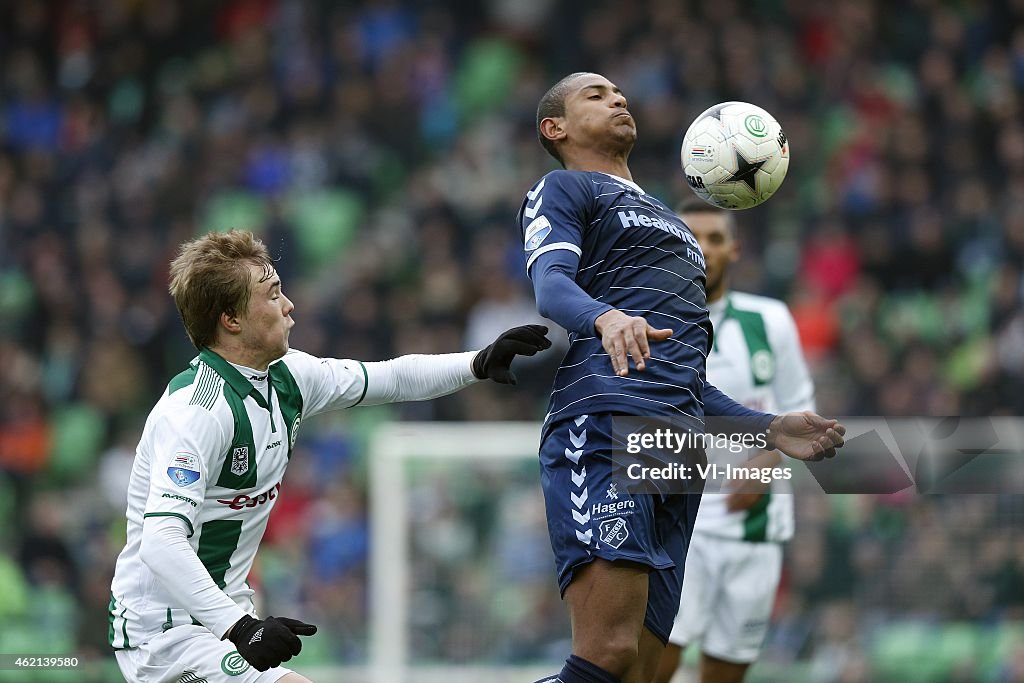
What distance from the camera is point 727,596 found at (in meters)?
6.91

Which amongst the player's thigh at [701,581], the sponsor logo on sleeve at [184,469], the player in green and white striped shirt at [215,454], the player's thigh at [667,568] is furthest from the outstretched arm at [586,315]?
the player's thigh at [701,581]

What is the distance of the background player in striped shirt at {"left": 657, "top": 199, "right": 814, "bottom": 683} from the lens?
6848 millimetres

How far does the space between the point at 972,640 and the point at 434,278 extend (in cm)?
569

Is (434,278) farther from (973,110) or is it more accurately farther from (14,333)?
(973,110)

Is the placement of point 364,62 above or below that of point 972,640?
above

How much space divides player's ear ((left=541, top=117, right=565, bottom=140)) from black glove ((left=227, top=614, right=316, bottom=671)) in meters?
1.95

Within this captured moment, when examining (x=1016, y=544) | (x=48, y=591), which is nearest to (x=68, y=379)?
(x=48, y=591)

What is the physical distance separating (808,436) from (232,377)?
1867mm

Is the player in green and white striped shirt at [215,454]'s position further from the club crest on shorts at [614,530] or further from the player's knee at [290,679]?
the club crest on shorts at [614,530]

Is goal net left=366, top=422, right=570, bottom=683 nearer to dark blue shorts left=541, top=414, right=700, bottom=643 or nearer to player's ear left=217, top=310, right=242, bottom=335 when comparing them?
dark blue shorts left=541, top=414, right=700, bottom=643

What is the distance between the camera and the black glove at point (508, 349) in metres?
4.93

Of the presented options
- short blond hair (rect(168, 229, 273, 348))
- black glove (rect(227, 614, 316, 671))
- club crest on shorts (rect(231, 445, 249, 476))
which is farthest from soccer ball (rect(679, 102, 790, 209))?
black glove (rect(227, 614, 316, 671))

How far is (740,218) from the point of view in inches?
505
